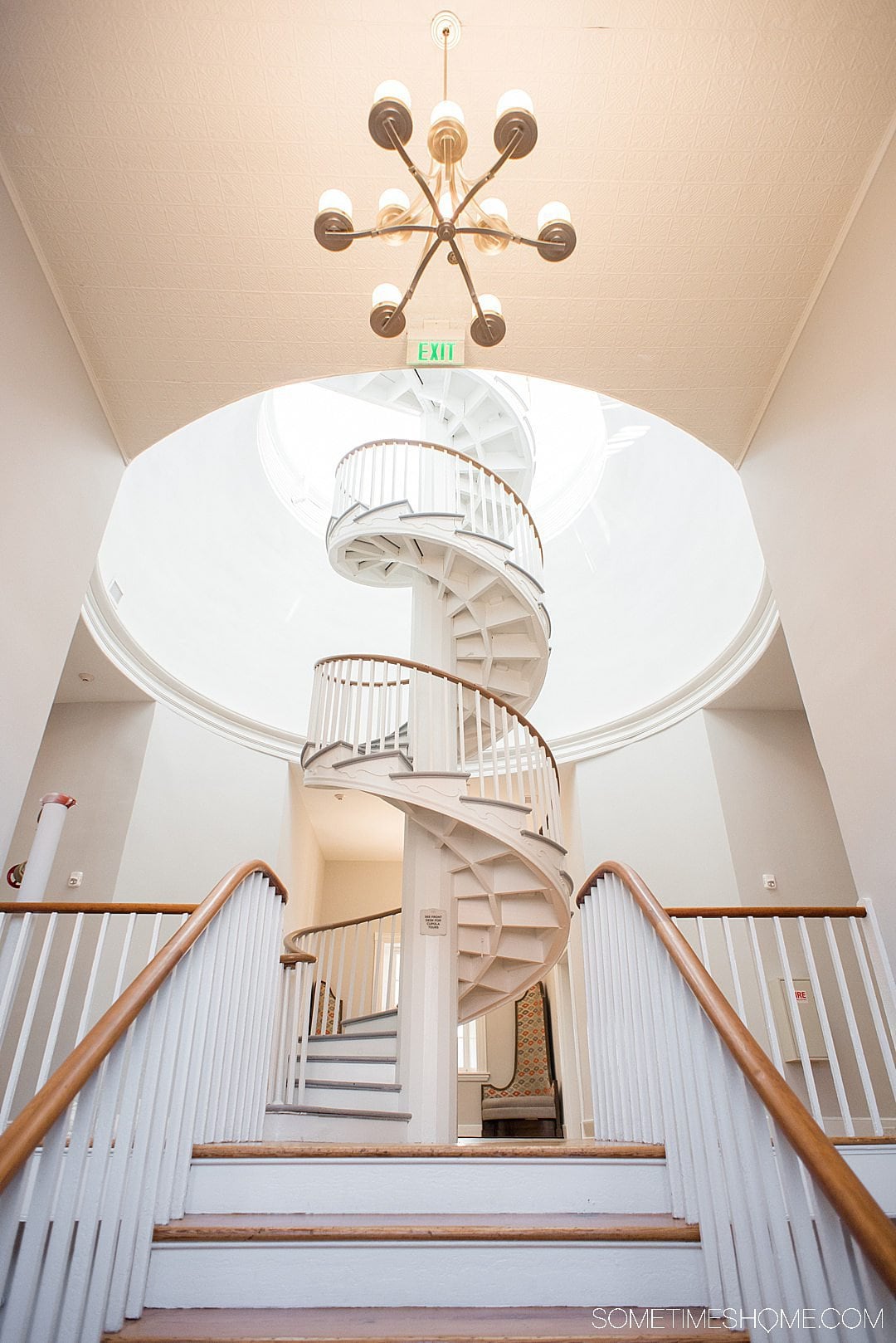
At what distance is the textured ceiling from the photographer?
8.72 ft

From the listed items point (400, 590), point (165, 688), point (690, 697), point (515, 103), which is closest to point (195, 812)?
point (165, 688)

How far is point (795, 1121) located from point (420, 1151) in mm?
1058

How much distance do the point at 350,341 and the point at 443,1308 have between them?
3478 millimetres

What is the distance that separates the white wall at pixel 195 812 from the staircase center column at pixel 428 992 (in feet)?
6.29

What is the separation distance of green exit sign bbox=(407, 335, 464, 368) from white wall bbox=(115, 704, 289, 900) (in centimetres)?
428

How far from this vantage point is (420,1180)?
205cm

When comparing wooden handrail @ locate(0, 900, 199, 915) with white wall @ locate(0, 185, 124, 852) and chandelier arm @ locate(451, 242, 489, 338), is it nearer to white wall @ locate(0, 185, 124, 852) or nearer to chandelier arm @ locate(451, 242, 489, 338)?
white wall @ locate(0, 185, 124, 852)

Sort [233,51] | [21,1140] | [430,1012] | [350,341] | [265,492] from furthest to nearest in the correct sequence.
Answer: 1. [265,492]
2. [430,1012]
3. [350,341]
4. [233,51]
5. [21,1140]

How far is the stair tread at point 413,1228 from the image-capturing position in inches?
71.9

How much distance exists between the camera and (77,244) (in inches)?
124

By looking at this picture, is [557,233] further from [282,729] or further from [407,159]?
[282,729]

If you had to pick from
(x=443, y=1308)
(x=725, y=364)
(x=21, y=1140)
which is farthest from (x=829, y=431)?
(x=21, y=1140)

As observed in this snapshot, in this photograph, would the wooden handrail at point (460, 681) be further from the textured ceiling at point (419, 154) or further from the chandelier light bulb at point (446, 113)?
the chandelier light bulb at point (446, 113)

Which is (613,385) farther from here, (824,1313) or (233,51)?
(824,1313)
